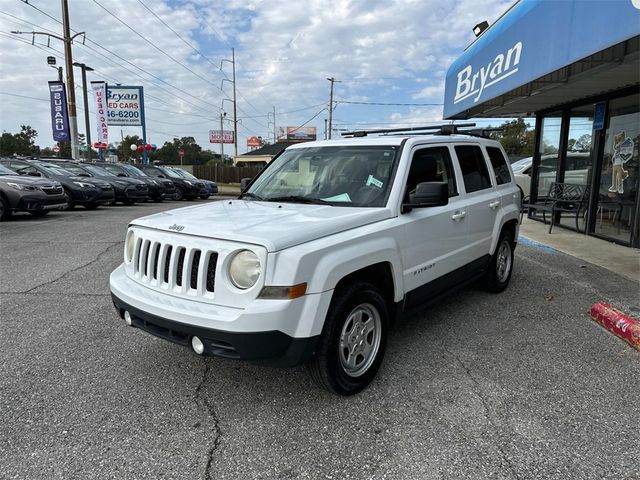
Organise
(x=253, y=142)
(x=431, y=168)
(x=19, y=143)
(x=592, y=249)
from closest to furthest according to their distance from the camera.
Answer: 1. (x=431, y=168)
2. (x=592, y=249)
3. (x=19, y=143)
4. (x=253, y=142)

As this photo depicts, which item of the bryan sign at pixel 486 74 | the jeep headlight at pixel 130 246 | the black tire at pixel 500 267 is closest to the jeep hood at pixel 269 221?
the jeep headlight at pixel 130 246

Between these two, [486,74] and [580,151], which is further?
[580,151]

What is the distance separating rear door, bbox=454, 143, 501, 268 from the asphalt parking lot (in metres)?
0.75

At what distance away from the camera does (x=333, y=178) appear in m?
3.95

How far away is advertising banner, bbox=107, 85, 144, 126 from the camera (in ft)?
94.6

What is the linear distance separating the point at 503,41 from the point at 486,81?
1033 millimetres

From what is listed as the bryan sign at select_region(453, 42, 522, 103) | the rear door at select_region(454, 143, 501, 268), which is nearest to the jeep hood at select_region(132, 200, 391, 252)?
the rear door at select_region(454, 143, 501, 268)

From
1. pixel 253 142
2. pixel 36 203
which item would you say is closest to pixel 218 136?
pixel 253 142

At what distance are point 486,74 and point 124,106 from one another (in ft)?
85.4

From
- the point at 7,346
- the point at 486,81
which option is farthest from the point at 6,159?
the point at 486,81

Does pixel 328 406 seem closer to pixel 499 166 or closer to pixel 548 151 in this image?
pixel 499 166

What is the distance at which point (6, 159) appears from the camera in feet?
44.5

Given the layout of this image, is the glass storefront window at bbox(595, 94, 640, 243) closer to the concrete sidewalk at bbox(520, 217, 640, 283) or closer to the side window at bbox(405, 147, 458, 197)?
the concrete sidewalk at bbox(520, 217, 640, 283)

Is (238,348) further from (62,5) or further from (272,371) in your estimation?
(62,5)
